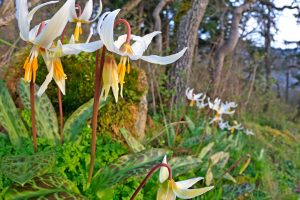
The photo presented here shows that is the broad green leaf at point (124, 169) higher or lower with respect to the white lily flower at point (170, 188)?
lower

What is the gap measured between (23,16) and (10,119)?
2.37ft

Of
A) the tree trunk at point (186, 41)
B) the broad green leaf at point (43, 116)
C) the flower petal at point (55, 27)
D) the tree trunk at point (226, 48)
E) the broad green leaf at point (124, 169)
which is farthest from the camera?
the tree trunk at point (226, 48)

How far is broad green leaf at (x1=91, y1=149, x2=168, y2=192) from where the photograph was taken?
1.36 m

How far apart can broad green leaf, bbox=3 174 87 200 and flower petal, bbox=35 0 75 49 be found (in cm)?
41

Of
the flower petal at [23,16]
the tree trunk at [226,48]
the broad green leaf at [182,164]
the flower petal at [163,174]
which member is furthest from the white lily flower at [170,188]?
the tree trunk at [226,48]

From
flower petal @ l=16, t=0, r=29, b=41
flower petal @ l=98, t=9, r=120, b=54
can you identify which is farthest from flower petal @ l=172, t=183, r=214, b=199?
flower petal @ l=16, t=0, r=29, b=41

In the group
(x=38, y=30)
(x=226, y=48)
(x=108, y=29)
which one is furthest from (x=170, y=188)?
(x=226, y=48)

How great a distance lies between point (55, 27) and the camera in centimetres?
95

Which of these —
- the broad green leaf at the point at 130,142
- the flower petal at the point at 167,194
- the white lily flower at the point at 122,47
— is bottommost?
the broad green leaf at the point at 130,142

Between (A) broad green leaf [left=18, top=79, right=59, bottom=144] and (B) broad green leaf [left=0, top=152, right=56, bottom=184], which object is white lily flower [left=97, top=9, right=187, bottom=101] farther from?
(A) broad green leaf [left=18, top=79, right=59, bottom=144]

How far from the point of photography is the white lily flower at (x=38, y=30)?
3.03 feet

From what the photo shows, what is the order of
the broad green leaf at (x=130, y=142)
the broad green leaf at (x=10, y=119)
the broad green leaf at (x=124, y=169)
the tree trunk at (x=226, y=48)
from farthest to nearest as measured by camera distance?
the tree trunk at (x=226, y=48), the broad green leaf at (x=130, y=142), the broad green leaf at (x=10, y=119), the broad green leaf at (x=124, y=169)

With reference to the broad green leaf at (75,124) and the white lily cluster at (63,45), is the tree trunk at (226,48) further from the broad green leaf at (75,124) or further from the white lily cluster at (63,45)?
the white lily cluster at (63,45)

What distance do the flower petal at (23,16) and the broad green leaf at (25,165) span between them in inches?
14.0
